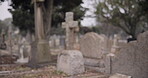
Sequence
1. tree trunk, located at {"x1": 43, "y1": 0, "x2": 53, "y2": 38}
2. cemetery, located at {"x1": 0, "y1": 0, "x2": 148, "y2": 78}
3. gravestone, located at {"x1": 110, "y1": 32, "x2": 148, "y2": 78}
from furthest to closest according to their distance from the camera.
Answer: tree trunk, located at {"x1": 43, "y1": 0, "x2": 53, "y2": 38}, cemetery, located at {"x1": 0, "y1": 0, "x2": 148, "y2": 78}, gravestone, located at {"x1": 110, "y1": 32, "x2": 148, "y2": 78}

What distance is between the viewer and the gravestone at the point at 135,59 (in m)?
5.63

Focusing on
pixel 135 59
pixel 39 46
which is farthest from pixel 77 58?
pixel 39 46

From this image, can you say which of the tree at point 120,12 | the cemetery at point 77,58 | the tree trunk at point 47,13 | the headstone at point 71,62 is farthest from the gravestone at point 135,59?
the tree at point 120,12

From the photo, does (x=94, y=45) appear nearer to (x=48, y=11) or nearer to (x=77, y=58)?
(x=77, y=58)

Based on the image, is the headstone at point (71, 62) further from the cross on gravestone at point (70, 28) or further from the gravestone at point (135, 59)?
the cross on gravestone at point (70, 28)

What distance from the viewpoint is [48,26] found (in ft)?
43.2

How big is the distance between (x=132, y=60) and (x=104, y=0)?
1862 cm

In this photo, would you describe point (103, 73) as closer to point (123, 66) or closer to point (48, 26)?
point (123, 66)

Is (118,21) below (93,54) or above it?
above

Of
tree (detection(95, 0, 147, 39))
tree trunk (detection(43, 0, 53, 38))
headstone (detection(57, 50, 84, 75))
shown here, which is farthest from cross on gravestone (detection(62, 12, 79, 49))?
tree (detection(95, 0, 147, 39))

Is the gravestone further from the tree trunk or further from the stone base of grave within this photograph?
the tree trunk

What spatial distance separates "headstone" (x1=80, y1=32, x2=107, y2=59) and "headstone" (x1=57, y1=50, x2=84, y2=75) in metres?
2.57

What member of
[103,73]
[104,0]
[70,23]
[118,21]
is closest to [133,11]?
[118,21]

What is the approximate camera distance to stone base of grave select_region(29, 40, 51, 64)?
10.5 metres
